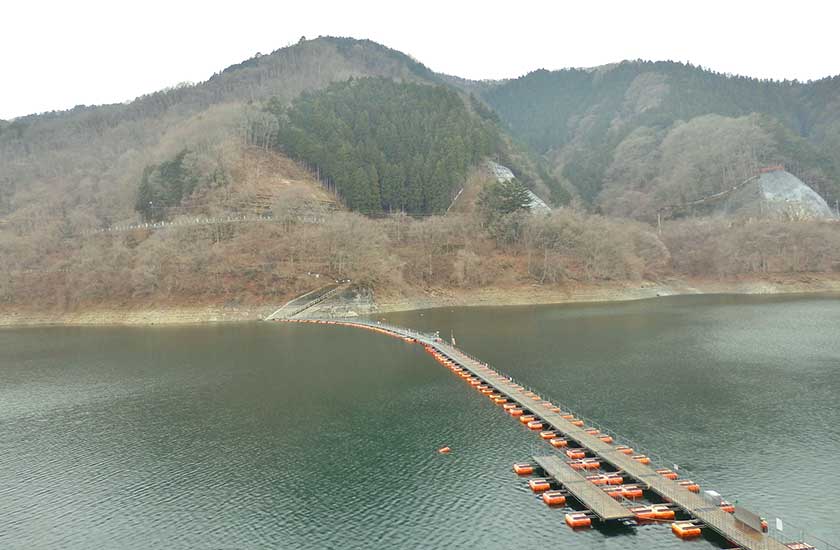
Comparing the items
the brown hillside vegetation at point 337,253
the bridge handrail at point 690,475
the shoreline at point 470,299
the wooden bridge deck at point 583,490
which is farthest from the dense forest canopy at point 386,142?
the wooden bridge deck at point 583,490

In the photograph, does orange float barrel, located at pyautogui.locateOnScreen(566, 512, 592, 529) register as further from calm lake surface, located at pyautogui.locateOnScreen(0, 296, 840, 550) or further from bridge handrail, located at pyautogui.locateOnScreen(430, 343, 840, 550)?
bridge handrail, located at pyautogui.locateOnScreen(430, 343, 840, 550)

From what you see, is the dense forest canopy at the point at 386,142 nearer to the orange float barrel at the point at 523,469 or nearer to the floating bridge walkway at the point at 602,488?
the floating bridge walkway at the point at 602,488

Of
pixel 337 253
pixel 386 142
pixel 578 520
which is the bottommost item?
pixel 578 520

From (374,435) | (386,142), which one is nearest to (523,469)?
(374,435)

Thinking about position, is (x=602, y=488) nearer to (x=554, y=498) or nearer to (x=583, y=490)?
(x=583, y=490)

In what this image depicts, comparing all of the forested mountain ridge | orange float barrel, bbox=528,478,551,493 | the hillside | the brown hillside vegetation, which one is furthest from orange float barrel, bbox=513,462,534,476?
the forested mountain ridge

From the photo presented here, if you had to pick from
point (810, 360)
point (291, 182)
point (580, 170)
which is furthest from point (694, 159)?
point (810, 360)
